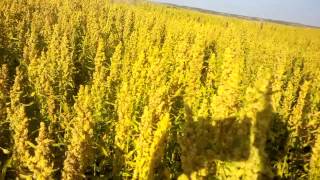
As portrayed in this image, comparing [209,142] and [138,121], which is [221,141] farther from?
[138,121]

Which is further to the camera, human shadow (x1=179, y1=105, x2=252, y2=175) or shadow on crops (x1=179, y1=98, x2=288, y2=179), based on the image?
human shadow (x1=179, y1=105, x2=252, y2=175)

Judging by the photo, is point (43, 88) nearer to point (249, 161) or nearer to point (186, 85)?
point (186, 85)

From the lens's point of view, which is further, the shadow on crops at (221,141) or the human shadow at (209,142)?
the human shadow at (209,142)

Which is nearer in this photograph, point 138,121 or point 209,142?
point 209,142

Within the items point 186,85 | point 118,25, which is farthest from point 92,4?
point 186,85

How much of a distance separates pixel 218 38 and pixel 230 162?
13.8 metres

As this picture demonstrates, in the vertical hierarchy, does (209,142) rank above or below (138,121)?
below

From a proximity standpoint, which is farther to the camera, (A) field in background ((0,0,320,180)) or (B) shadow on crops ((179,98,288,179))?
(A) field in background ((0,0,320,180))

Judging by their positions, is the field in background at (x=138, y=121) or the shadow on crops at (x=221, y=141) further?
the field in background at (x=138, y=121)

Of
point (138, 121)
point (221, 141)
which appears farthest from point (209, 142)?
point (138, 121)

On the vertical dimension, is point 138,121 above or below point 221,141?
above

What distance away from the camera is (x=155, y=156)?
4301 mm

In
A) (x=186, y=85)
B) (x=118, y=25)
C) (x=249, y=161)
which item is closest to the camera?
(x=249, y=161)

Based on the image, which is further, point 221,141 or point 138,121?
point 138,121
